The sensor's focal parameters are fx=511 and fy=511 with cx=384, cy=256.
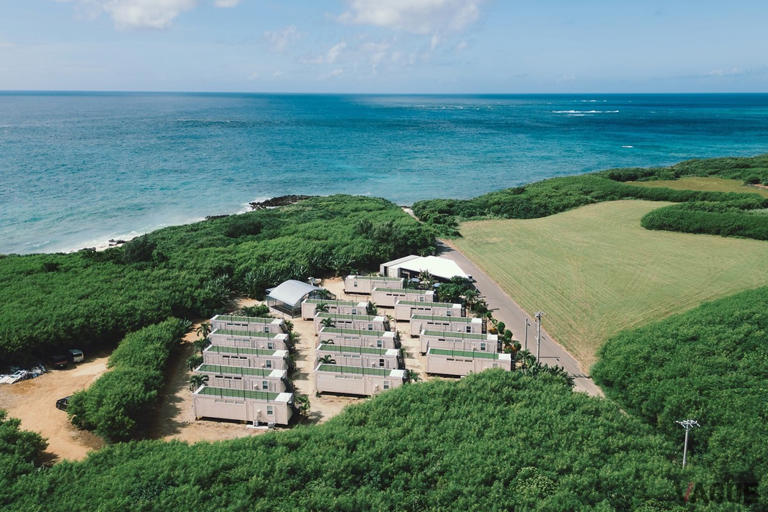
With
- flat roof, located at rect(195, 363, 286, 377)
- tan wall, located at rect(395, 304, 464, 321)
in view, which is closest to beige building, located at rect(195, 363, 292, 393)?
flat roof, located at rect(195, 363, 286, 377)

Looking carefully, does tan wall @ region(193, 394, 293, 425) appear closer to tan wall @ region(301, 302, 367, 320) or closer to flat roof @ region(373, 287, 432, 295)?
tan wall @ region(301, 302, 367, 320)

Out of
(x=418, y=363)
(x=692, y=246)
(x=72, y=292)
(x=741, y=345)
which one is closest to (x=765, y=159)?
(x=692, y=246)

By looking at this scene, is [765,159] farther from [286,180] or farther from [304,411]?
[304,411]

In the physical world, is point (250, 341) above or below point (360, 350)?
below

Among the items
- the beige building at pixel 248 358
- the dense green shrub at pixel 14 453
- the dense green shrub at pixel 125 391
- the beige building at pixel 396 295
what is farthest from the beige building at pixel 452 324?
the dense green shrub at pixel 14 453

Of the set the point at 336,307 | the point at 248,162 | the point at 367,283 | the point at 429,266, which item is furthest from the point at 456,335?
the point at 248,162

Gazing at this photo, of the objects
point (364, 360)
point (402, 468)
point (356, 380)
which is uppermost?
point (364, 360)

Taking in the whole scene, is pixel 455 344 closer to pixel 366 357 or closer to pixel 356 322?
pixel 366 357
